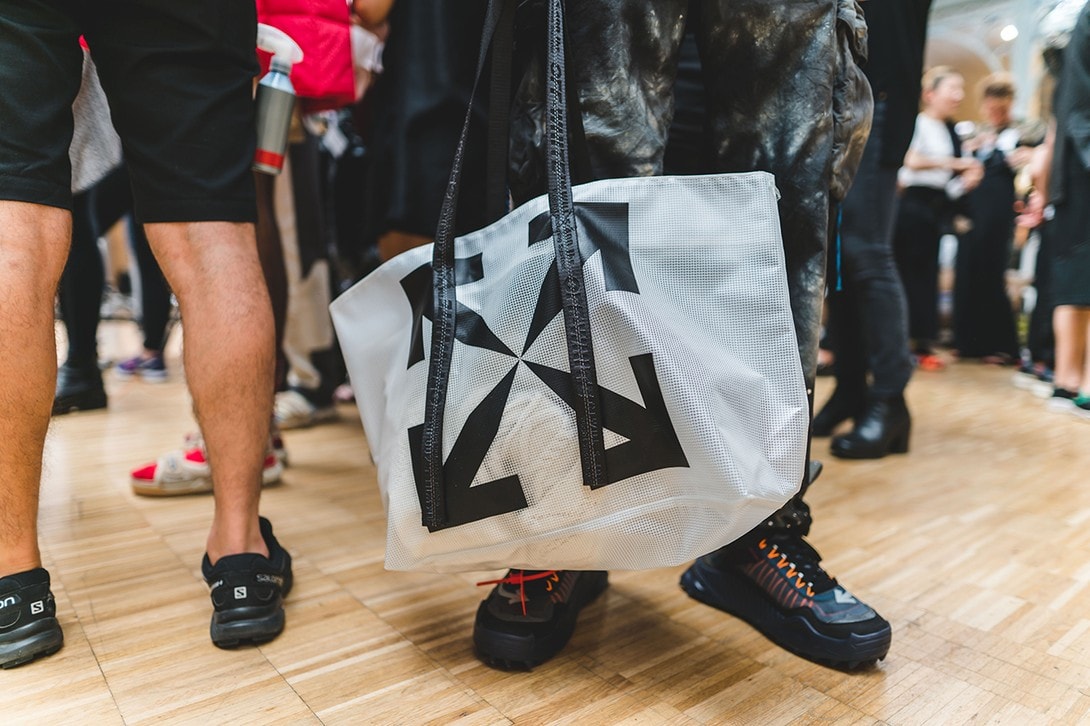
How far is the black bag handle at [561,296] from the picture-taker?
680mm

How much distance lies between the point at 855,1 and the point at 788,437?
0.54 metres

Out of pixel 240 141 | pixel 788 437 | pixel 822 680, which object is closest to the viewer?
pixel 788 437

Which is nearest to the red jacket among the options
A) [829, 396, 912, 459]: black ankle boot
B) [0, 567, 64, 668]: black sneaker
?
[0, 567, 64, 668]: black sneaker

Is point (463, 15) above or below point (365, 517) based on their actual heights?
above

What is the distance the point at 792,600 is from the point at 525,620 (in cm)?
30

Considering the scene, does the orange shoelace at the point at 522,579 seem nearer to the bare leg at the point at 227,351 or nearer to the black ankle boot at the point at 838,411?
the bare leg at the point at 227,351

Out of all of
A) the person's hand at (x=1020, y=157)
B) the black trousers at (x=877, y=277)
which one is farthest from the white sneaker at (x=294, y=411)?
the person's hand at (x=1020, y=157)

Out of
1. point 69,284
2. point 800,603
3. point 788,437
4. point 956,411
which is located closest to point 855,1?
point 788,437

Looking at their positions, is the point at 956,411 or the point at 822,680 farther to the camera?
the point at 956,411

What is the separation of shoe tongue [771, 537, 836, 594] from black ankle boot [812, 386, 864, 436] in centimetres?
108

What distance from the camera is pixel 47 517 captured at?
1.26 meters

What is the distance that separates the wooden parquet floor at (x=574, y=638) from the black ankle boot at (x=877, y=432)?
230 mm

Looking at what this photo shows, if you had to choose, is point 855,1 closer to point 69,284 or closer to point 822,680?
point 822,680

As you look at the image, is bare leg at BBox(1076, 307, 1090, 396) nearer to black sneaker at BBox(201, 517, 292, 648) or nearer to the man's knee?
black sneaker at BBox(201, 517, 292, 648)
